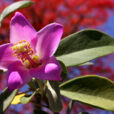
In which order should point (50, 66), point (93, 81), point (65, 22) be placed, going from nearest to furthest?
point (50, 66) → point (93, 81) → point (65, 22)

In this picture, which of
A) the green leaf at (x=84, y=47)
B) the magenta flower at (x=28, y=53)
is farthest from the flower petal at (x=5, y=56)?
the green leaf at (x=84, y=47)

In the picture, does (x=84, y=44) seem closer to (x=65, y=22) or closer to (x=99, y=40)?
(x=99, y=40)

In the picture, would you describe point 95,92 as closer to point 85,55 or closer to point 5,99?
point 85,55

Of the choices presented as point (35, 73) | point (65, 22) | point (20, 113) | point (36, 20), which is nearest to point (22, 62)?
point (35, 73)

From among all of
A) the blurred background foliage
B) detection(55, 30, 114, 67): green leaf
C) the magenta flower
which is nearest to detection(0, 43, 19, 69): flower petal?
the magenta flower

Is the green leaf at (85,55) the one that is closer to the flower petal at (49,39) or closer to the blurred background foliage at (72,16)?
the flower petal at (49,39)

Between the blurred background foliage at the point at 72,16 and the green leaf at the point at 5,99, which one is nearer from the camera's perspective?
the green leaf at the point at 5,99
